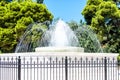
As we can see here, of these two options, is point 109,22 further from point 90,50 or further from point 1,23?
point 1,23

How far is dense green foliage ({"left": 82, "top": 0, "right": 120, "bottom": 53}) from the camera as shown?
115 ft

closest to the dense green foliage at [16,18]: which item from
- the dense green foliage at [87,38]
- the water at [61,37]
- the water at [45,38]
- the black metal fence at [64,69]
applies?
the water at [45,38]

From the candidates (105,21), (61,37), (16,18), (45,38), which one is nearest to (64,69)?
(61,37)

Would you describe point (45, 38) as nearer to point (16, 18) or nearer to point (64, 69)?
point (16, 18)

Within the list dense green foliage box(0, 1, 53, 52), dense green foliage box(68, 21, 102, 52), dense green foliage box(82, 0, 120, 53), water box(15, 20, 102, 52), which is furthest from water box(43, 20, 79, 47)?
dense green foliage box(0, 1, 53, 52)

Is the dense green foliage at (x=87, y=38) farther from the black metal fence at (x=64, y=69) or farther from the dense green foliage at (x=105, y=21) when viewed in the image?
the black metal fence at (x=64, y=69)

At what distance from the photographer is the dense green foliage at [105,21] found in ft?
115

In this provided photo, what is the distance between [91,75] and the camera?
1589 cm

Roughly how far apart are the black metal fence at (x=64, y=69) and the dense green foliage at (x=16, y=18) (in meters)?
19.5

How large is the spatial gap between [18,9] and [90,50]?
7446mm

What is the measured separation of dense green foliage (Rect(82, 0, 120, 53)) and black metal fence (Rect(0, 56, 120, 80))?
18.8 m

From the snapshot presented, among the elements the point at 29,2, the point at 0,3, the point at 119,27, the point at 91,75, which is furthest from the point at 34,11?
the point at 91,75

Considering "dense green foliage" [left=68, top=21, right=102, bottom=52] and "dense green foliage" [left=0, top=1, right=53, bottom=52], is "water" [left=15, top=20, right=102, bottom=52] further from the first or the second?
"dense green foliage" [left=0, top=1, right=53, bottom=52]

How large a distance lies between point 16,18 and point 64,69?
21.7 m
